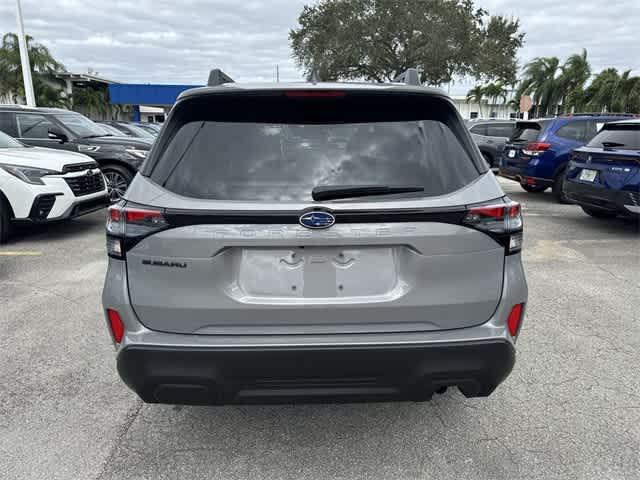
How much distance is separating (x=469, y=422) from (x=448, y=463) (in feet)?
1.28

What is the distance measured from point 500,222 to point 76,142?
886cm

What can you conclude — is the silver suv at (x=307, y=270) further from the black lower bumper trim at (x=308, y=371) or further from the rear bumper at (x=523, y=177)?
the rear bumper at (x=523, y=177)

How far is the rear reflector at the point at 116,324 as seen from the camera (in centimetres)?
211

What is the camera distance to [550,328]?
13.0 ft

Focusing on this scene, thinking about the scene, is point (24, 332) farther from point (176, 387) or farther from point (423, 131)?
point (423, 131)

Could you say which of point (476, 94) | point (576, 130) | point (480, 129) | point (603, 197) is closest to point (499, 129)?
point (480, 129)

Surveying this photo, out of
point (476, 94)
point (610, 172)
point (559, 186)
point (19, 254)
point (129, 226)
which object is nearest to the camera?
point (129, 226)

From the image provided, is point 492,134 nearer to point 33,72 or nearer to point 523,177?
point 523,177

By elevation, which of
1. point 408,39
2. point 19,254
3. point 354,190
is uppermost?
point 408,39

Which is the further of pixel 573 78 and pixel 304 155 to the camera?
pixel 573 78

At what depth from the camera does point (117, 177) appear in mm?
9234

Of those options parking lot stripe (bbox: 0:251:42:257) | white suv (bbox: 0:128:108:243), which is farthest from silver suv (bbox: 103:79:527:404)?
white suv (bbox: 0:128:108:243)

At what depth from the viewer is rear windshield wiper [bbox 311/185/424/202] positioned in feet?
6.53

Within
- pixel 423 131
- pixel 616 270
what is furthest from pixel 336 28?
pixel 423 131
